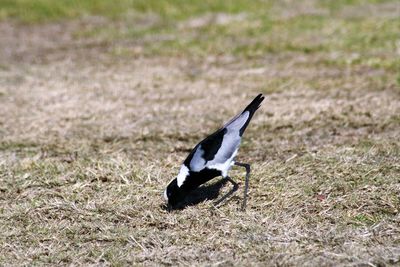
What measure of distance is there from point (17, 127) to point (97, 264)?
3.69 m

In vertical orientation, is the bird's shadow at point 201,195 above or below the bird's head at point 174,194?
below

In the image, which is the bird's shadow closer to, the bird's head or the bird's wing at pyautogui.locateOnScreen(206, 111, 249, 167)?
the bird's head

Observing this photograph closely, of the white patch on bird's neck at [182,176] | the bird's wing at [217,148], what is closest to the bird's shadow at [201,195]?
the white patch on bird's neck at [182,176]

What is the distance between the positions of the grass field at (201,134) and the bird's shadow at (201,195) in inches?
1.0

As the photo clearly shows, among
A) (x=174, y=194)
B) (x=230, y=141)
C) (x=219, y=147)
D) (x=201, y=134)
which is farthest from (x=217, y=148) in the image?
(x=201, y=134)

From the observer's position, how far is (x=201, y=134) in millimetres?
7488

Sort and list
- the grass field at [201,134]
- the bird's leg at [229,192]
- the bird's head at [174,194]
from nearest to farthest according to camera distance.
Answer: the grass field at [201,134] < the bird's head at [174,194] < the bird's leg at [229,192]

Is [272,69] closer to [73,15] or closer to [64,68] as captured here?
[64,68]

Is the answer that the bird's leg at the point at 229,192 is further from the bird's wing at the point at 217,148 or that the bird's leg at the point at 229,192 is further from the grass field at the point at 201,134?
the bird's wing at the point at 217,148

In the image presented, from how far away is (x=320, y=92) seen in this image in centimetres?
883

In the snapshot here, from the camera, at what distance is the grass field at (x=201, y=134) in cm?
492

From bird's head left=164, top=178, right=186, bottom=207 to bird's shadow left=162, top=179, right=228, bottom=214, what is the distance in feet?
0.39

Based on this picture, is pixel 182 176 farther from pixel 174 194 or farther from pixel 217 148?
pixel 217 148

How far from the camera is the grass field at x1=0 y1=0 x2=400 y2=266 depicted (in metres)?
4.92
